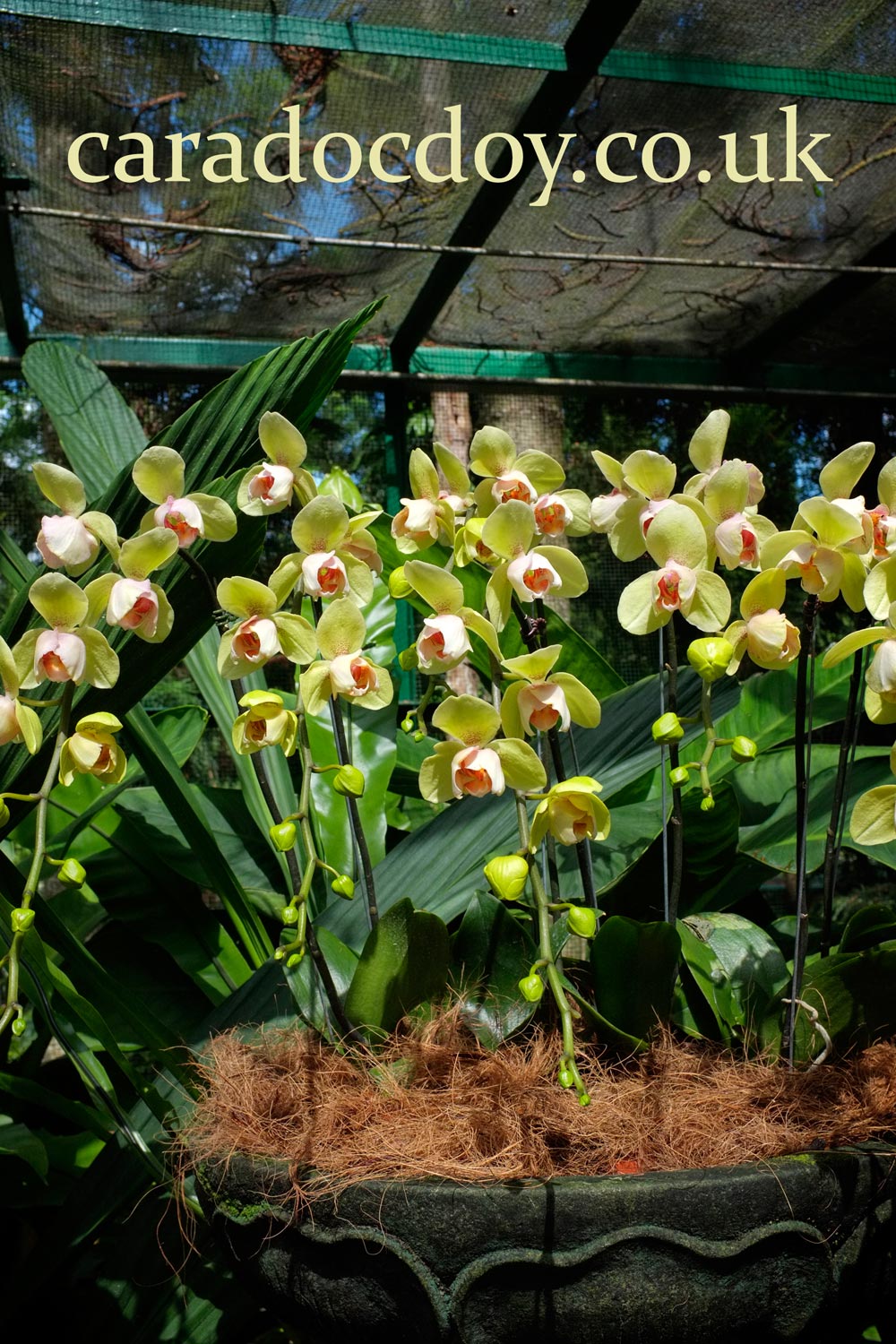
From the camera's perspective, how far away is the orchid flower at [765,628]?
437 mm

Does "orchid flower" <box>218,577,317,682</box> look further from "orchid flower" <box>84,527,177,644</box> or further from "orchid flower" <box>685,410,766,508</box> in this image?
"orchid flower" <box>685,410,766,508</box>

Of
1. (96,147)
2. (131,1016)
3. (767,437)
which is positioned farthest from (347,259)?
(131,1016)

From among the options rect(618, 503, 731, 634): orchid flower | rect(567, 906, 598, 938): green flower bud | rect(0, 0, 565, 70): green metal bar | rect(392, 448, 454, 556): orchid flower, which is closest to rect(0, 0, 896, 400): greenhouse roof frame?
rect(0, 0, 565, 70): green metal bar

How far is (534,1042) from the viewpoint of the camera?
1.68ft

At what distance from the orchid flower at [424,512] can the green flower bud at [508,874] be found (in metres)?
0.18

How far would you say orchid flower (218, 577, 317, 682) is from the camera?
0.45m

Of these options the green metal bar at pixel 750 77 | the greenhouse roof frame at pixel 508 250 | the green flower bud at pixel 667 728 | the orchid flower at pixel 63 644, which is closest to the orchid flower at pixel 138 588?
the orchid flower at pixel 63 644

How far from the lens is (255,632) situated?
0.45 metres

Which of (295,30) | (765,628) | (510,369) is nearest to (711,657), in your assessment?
(765,628)

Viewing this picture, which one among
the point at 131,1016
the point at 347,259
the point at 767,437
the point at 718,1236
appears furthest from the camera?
the point at 767,437

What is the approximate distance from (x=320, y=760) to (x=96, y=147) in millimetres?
1207

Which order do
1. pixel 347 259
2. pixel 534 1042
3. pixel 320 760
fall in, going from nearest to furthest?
pixel 534 1042
pixel 320 760
pixel 347 259

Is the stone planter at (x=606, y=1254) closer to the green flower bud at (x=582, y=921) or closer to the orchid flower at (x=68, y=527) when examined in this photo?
the green flower bud at (x=582, y=921)

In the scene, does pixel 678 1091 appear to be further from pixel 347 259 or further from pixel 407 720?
pixel 347 259
